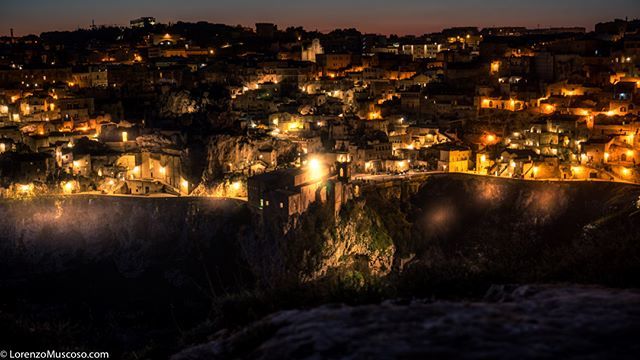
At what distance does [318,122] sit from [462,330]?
3705 centimetres

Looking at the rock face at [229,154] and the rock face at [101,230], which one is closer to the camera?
the rock face at [101,230]

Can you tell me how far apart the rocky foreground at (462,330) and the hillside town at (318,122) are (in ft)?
66.8

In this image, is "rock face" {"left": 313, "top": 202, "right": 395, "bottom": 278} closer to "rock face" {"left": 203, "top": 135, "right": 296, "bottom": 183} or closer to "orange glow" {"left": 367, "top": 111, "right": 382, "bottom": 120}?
"rock face" {"left": 203, "top": 135, "right": 296, "bottom": 183}

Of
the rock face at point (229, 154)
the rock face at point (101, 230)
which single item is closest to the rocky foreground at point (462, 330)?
the rock face at point (101, 230)

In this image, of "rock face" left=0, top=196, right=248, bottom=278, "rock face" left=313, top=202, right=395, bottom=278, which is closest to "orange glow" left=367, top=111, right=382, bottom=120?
"rock face" left=313, top=202, right=395, bottom=278

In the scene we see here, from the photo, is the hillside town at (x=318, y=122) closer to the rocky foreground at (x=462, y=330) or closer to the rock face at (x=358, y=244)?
the rock face at (x=358, y=244)

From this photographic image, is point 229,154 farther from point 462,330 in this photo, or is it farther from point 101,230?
point 462,330

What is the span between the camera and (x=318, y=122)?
4306 cm

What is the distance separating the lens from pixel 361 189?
3284cm

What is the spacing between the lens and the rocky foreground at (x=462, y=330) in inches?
235

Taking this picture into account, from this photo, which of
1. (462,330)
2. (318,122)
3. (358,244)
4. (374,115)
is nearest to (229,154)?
(318,122)

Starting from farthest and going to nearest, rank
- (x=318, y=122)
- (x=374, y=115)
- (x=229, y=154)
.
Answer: (x=374, y=115)
(x=318, y=122)
(x=229, y=154)

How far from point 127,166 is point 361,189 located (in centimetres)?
Answer: 1544

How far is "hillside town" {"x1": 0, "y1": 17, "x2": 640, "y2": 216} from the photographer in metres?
34.9
